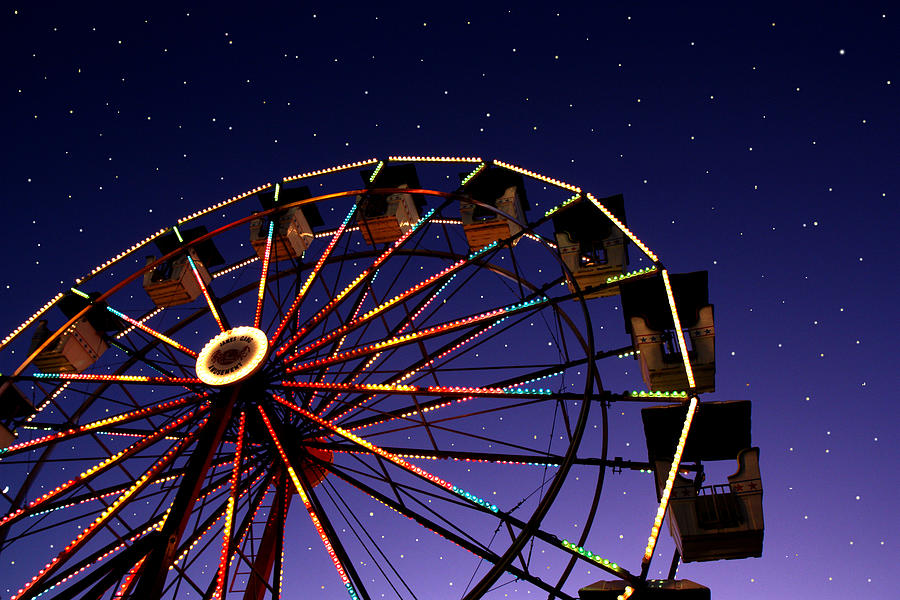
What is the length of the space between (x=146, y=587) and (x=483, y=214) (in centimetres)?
817

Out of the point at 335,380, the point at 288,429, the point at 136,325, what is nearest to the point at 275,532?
the point at 288,429

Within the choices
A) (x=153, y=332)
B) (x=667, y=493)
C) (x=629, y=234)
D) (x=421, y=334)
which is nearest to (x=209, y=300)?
(x=153, y=332)

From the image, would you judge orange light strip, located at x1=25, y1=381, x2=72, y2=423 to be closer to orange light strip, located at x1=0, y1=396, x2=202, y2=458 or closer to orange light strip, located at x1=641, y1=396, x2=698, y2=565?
orange light strip, located at x1=0, y1=396, x2=202, y2=458

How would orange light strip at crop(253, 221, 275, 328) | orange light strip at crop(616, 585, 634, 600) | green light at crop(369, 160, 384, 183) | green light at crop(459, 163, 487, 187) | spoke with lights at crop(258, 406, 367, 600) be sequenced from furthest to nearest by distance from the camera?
green light at crop(369, 160, 384, 183) < green light at crop(459, 163, 487, 187) < orange light strip at crop(253, 221, 275, 328) < spoke with lights at crop(258, 406, 367, 600) < orange light strip at crop(616, 585, 634, 600)

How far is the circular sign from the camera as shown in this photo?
873cm

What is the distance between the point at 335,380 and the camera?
10562 mm

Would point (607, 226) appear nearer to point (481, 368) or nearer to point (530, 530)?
point (481, 368)

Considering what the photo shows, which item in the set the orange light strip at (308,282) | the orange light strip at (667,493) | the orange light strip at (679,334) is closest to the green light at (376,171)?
the orange light strip at (308,282)

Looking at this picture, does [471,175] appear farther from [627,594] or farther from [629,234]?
[627,594]

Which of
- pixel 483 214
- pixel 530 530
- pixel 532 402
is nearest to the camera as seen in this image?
Result: pixel 530 530

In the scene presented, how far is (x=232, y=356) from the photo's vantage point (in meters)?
9.10

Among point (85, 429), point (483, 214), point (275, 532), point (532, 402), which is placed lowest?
point (275, 532)

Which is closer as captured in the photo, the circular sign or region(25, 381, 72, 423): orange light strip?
the circular sign

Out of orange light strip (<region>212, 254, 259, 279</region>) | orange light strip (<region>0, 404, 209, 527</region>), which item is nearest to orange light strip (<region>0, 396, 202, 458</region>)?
orange light strip (<region>0, 404, 209, 527</region>)
